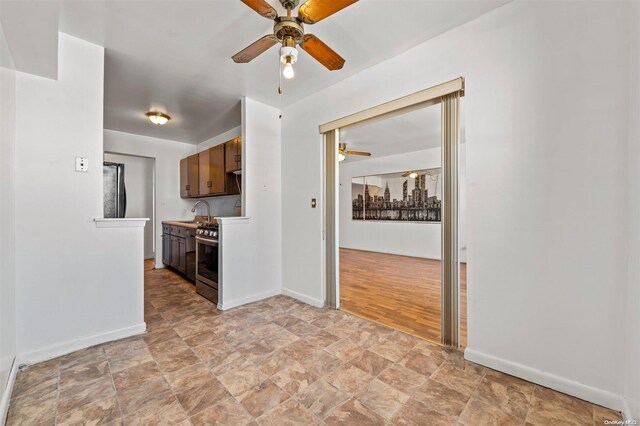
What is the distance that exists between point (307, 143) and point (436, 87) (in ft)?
5.18

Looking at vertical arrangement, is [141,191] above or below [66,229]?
above

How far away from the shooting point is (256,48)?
5.96ft

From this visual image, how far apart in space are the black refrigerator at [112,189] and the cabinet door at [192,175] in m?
1.58

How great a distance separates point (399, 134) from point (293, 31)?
359cm

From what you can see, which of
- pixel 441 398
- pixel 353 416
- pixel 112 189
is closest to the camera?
pixel 353 416

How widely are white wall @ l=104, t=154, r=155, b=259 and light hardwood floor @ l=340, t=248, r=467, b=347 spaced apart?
4.38 meters

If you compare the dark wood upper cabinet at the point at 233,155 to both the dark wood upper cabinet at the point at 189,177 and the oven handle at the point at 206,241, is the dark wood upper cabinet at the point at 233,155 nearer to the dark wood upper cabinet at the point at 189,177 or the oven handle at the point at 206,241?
the dark wood upper cabinet at the point at 189,177

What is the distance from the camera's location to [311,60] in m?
2.45

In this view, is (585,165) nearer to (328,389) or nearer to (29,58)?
(328,389)

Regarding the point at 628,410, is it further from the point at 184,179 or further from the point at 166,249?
the point at 184,179

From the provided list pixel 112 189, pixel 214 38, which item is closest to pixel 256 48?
pixel 214 38

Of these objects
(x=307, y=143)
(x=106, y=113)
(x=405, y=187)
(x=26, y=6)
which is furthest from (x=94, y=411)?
(x=405, y=187)

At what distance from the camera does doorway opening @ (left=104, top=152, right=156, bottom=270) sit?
557 centimetres

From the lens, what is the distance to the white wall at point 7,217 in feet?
4.85
